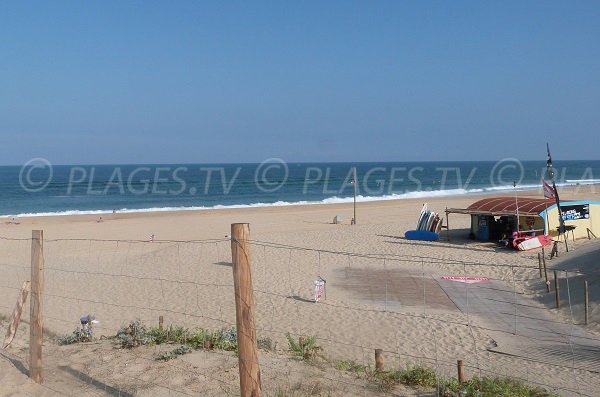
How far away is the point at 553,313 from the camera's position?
11891 millimetres

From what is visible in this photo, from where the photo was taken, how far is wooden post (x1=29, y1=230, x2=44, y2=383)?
21.7ft

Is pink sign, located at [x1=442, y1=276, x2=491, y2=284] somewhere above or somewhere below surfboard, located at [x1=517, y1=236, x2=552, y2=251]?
below

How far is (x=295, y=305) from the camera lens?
1280 centimetres

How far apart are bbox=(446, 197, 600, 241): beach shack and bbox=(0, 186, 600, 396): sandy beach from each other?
0.93 metres

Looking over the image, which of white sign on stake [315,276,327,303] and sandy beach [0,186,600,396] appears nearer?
sandy beach [0,186,600,396]

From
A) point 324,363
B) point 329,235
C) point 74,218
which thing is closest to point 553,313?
point 324,363

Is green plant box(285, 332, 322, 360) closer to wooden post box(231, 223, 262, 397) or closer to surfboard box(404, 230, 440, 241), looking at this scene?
wooden post box(231, 223, 262, 397)

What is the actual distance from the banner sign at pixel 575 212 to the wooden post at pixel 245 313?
1740cm

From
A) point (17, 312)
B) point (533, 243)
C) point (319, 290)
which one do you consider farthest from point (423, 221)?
point (17, 312)

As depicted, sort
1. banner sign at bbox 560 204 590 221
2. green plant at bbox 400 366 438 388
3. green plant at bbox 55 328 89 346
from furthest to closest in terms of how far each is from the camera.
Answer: banner sign at bbox 560 204 590 221 < green plant at bbox 55 328 89 346 < green plant at bbox 400 366 438 388

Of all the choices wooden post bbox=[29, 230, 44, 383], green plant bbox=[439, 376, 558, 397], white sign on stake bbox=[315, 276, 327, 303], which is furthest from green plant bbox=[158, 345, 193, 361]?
white sign on stake bbox=[315, 276, 327, 303]

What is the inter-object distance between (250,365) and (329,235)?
20.0 meters

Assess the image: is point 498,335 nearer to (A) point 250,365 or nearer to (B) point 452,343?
(B) point 452,343

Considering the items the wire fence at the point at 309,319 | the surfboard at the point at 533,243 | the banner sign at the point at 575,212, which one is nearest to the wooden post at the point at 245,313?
the wire fence at the point at 309,319
